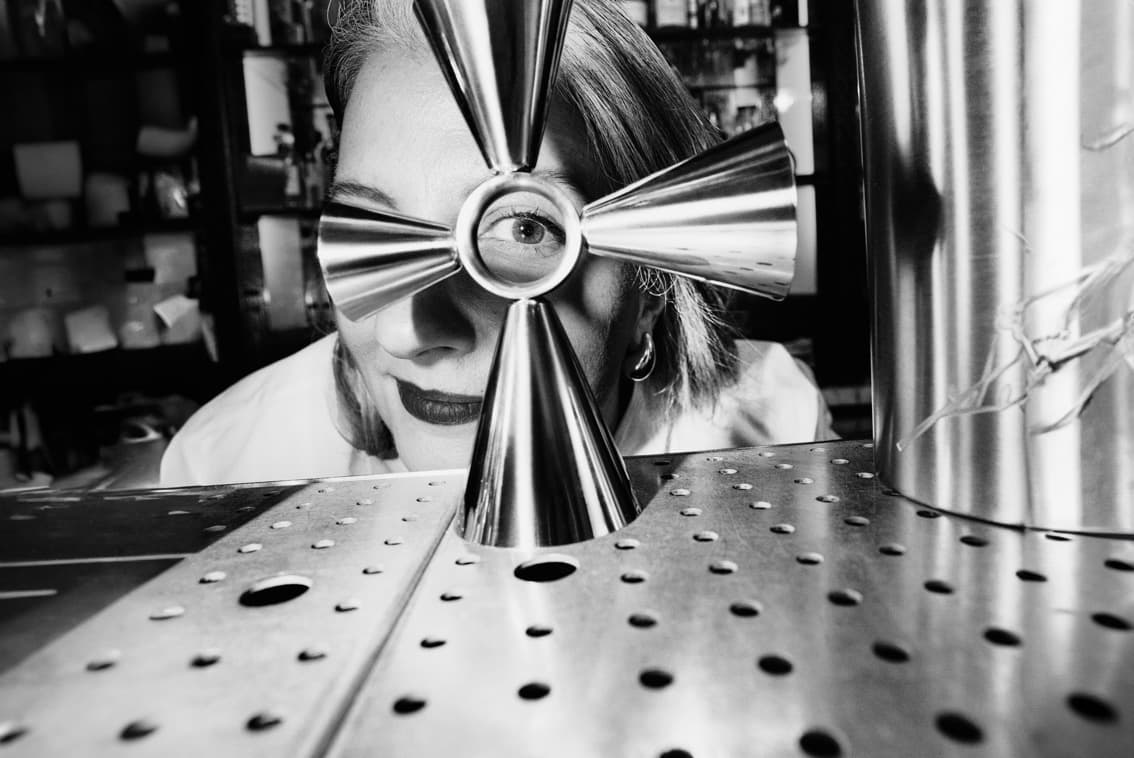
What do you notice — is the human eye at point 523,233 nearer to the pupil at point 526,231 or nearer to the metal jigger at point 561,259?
the pupil at point 526,231

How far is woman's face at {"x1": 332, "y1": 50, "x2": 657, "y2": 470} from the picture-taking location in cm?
63

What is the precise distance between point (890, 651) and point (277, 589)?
0.25m

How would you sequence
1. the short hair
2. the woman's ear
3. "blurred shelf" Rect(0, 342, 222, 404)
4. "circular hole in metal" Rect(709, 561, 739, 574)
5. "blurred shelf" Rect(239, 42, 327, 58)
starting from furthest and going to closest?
"blurred shelf" Rect(0, 342, 222, 404), "blurred shelf" Rect(239, 42, 327, 58), the woman's ear, the short hair, "circular hole in metal" Rect(709, 561, 739, 574)

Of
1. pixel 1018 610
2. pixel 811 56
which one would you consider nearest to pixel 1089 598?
pixel 1018 610

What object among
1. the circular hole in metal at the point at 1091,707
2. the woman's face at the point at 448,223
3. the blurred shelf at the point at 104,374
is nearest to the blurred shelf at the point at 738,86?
the woman's face at the point at 448,223

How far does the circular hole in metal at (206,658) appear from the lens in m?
0.23

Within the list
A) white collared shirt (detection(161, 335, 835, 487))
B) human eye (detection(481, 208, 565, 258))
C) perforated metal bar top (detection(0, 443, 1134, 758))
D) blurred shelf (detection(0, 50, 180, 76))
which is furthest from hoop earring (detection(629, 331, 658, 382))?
blurred shelf (detection(0, 50, 180, 76))

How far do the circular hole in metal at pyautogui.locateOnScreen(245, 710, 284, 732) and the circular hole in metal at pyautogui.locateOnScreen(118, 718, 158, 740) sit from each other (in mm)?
28

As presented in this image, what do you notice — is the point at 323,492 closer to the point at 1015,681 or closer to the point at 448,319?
the point at 448,319

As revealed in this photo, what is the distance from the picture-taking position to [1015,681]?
197 millimetres

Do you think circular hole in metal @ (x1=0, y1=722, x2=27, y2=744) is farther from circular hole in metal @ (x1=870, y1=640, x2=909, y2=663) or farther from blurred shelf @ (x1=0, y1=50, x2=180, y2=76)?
blurred shelf @ (x1=0, y1=50, x2=180, y2=76)

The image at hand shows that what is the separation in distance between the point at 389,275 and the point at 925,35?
25 cm

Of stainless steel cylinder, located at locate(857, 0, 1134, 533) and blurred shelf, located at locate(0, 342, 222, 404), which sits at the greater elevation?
stainless steel cylinder, located at locate(857, 0, 1134, 533)

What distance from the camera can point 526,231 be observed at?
0.65 meters
